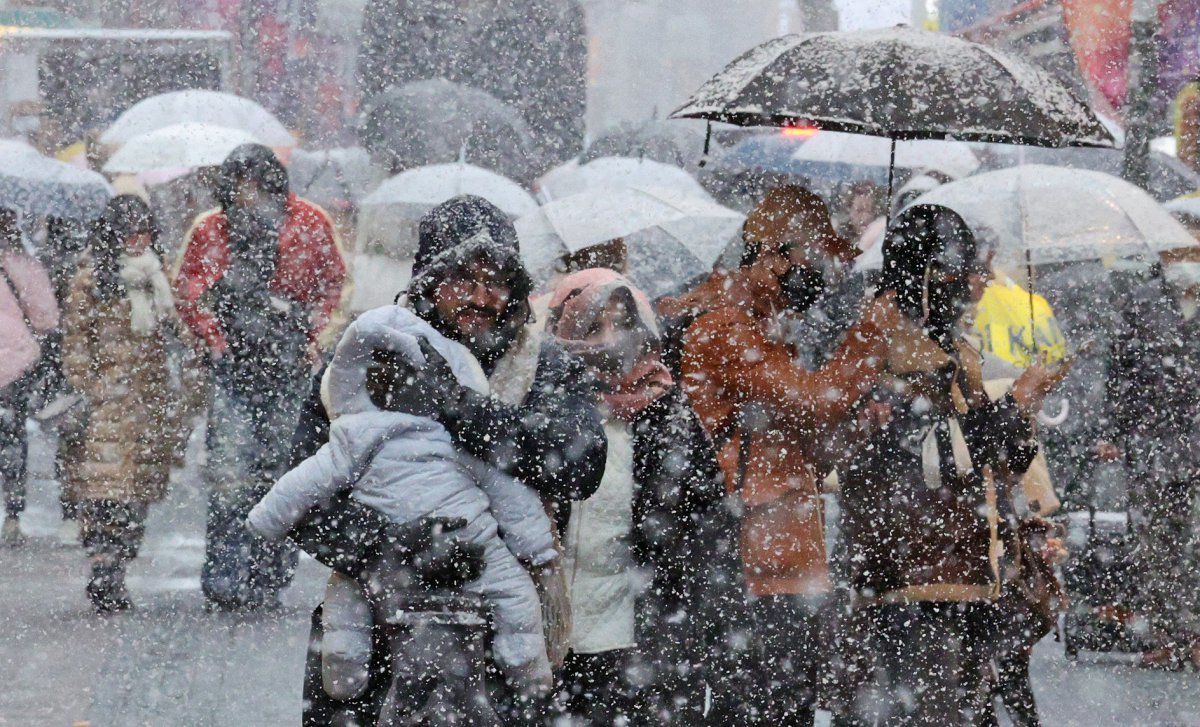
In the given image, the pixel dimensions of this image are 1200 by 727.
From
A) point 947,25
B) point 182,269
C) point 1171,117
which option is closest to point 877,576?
point 182,269

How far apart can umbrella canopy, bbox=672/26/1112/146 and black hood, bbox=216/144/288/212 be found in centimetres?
311

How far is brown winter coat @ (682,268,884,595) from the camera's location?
18.9 feet

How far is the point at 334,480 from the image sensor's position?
4.45 metres

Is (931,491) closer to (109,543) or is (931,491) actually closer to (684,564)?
(684,564)

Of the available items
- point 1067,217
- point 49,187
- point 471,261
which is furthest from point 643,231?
point 49,187

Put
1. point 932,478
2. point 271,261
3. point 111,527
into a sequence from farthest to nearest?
point 271,261 → point 111,527 → point 932,478

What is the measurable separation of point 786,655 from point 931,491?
66cm

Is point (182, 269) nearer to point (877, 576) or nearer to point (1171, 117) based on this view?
point (877, 576)

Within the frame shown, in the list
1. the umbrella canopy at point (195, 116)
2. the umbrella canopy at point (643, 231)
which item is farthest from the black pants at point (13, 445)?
the umbrella canopy at point (195, 116)

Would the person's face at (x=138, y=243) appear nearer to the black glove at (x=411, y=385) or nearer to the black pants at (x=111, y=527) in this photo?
the black pants at (x=111, y=527)

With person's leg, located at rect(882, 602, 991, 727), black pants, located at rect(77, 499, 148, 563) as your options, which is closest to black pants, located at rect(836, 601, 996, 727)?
person's leg, located at rect(882, 602, 991, 727)

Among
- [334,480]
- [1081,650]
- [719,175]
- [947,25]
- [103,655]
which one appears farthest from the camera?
[947,25]

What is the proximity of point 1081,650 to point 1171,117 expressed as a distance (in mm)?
7940

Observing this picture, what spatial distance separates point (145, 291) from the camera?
916 centimetres
